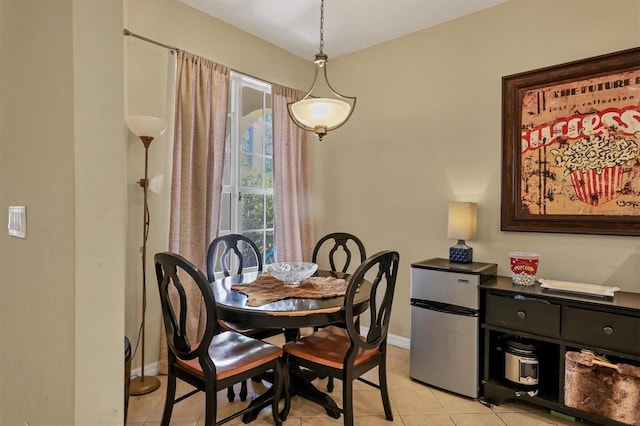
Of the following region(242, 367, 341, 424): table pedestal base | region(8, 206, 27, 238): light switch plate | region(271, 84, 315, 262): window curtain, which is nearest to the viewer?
region(8, 206, 27, 238): light switch plate

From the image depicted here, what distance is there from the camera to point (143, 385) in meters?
2.55

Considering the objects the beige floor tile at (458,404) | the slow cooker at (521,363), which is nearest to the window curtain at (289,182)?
the beige floor tile at (458,404)

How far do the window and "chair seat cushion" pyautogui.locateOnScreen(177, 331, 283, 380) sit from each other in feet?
4.42

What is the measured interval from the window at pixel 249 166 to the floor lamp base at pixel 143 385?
1270 millimetres

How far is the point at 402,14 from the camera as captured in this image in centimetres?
310

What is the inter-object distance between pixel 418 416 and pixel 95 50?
251 cm

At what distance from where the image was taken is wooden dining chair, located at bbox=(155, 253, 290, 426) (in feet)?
5.74

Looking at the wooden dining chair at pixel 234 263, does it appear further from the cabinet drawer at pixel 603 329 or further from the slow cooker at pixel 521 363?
the cabinet drawer at pixel 603 329

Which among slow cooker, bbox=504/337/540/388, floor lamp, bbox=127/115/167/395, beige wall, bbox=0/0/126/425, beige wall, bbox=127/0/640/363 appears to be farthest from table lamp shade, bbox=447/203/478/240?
beige wall, bbox=0/0/126/425

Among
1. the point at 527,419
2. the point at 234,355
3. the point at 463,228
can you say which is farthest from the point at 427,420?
the point at 463,228

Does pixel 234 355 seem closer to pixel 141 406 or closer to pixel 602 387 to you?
pixel 141 406

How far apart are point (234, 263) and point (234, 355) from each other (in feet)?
4.84

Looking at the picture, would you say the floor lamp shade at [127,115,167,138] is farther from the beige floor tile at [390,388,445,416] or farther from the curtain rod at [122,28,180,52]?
the beige floor tile at [390,388,445,416]

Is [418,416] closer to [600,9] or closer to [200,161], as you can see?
[200,161]
